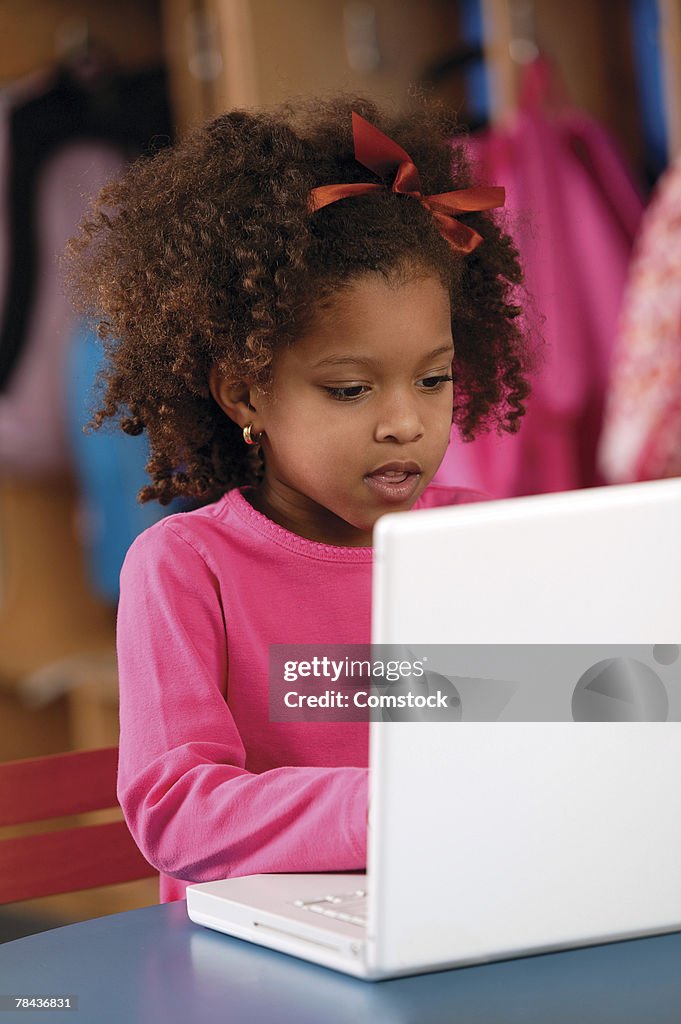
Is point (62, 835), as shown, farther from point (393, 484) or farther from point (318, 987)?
point (318, 987)

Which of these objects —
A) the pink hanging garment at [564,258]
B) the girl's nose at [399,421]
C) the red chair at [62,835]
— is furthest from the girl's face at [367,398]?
the pink hanging garment at [564,258]

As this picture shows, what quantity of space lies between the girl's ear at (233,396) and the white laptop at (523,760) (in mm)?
536

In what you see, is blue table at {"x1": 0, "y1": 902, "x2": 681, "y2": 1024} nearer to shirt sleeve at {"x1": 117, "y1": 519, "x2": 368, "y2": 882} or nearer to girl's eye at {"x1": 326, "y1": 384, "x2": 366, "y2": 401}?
shirt sleeve at {"x1": 117, "y1": 519, "x2": 368, "y2": 882}

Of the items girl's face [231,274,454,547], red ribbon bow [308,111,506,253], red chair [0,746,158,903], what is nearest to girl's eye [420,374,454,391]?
girl's face [231,274,454,547]

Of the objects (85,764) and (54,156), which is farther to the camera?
(54,156)

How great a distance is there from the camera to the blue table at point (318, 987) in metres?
0.69

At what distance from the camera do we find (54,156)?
2652 millimetres

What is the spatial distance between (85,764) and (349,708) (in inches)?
10.6

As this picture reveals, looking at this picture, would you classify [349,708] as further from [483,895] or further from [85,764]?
[483,895]

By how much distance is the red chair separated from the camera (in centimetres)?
123

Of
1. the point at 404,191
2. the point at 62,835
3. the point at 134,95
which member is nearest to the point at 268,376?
the point at 404,191

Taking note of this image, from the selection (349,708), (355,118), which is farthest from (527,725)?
(355,118)

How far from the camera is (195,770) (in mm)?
955

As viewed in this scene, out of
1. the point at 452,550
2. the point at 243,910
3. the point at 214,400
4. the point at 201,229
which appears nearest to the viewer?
the point at 452,550
